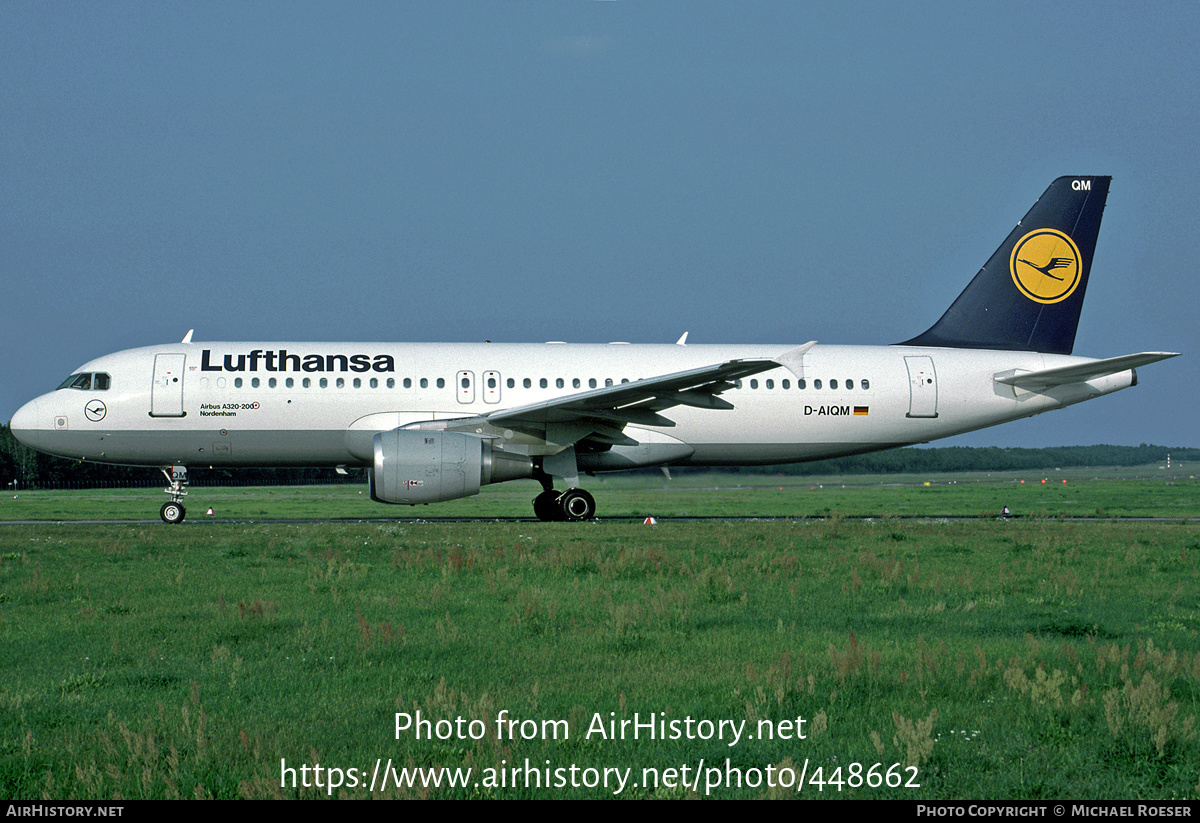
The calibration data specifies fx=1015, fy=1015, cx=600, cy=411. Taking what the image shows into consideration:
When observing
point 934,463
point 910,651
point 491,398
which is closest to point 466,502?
point 491,398

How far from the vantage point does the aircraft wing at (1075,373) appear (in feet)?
66.7

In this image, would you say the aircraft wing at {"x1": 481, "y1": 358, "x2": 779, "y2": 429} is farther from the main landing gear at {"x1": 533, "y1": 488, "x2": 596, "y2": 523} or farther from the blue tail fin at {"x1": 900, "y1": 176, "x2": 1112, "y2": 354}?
the blue tail fin at {"x1": 900, "y1": 176, "x2": 1112, "y2": 354}

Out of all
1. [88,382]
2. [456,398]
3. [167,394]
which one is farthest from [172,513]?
[456,398]

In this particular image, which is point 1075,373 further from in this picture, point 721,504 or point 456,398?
point 456,398

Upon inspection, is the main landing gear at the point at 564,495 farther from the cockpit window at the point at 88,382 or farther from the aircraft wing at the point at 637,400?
the cockpit window at the point at 88,382

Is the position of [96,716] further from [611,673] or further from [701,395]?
[701,395]

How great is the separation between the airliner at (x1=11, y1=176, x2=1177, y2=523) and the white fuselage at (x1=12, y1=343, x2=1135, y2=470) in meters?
0.04

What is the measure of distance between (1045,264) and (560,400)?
12616mm

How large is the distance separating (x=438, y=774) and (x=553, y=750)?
1.84ft

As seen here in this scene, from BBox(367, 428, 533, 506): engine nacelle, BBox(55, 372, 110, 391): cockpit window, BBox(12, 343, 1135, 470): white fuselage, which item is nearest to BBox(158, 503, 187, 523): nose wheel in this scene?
BBox(12, 343, 1135, 470): white fuselage

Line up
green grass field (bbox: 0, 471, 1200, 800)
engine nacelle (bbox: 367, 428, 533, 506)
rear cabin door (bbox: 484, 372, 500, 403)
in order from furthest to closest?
rear cabin door (bbox: 484, 372, 500, 403)
engine nacelle (bbox: 367, 428, 533, 506)
green grass field (bbox: 0, 471, 1200, 800)

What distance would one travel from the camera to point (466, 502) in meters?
31.3

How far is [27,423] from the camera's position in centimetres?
1978

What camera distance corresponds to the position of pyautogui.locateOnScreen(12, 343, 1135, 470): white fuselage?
64.7ft
